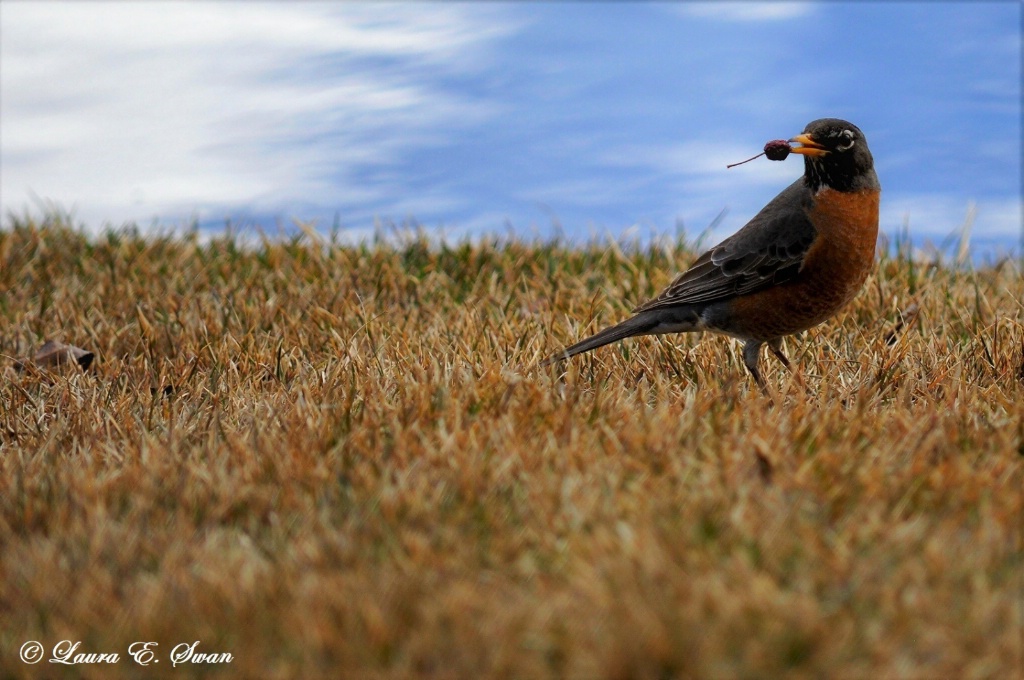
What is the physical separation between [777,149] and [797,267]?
1.79 feet

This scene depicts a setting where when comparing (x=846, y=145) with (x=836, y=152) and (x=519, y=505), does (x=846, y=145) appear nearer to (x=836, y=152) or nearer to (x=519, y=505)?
(x=836, y=152)

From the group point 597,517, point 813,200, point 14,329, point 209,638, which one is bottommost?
point 209,638

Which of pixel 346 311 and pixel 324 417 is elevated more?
pixel 346 311

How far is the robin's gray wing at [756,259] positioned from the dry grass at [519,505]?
0.29 m

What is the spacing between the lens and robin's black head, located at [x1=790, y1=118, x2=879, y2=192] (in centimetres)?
482

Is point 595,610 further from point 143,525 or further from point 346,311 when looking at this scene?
point 346,311

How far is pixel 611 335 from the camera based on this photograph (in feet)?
15.3

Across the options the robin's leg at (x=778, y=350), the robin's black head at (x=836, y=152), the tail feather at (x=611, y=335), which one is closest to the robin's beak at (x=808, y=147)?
the robin's black head at (x=836, y=152)

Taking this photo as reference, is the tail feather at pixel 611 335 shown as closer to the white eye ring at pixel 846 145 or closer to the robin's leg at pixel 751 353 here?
the robin's leg at pixel 751 353

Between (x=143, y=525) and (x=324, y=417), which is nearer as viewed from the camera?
(x=143, y=525)

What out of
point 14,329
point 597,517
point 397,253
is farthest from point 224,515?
point 397,253

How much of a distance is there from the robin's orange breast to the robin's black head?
2.1 inches

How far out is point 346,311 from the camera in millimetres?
5773

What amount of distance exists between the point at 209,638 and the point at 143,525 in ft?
2.22
